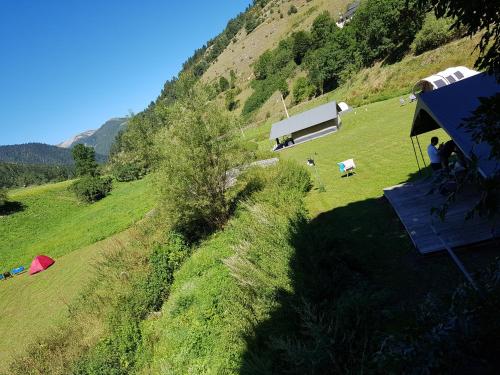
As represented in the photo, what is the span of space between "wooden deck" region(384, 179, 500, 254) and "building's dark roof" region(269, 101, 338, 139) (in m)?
29.8

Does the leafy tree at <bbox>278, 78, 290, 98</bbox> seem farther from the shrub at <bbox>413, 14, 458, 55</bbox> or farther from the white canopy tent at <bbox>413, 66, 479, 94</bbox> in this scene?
the white canopy tent at <bbox>413, 66, 479, 94</bbox>

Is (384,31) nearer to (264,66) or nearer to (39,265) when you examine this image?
(39,265)

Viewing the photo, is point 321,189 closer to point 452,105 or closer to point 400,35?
point 452,105

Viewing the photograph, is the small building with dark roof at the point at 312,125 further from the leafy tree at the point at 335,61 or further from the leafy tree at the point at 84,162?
the leafy tree at the point at 84,162

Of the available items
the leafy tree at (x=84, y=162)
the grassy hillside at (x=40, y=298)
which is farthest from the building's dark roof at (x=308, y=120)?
the leafy tree at (x=84, y=162)

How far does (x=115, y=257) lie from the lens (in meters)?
20.7

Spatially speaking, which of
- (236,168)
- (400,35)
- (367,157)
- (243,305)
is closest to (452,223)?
(243,305)

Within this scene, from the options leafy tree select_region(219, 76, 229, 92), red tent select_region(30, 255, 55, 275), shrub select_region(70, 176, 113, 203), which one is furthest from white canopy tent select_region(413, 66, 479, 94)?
leafy tree select_region(219, 76, 229, 92)

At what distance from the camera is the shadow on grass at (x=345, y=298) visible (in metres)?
5.49

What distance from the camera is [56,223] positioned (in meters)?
51.8

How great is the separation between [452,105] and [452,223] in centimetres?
328

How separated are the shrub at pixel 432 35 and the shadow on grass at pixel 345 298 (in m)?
44.2

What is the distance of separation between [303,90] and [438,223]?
74.4 metres

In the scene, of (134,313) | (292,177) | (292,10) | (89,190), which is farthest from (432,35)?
(292,10)
